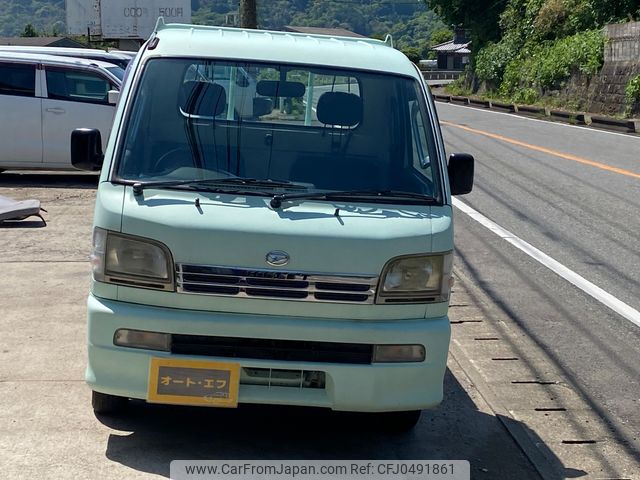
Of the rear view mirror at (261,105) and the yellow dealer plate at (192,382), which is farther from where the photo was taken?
the rear view mirror at (261,105)

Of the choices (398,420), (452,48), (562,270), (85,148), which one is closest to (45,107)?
(562,270)

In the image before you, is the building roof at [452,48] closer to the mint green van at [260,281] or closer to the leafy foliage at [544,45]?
the leafy foliage at [544,45]

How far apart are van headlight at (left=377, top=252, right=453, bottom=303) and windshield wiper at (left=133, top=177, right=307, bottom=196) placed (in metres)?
0.73

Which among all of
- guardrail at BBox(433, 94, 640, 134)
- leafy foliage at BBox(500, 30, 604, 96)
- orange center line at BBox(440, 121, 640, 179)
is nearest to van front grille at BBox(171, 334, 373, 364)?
orange center line at BBox(440, 121, 640, 179)

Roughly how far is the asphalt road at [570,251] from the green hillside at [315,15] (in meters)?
68.6

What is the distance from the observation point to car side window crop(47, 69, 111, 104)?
14.2 m

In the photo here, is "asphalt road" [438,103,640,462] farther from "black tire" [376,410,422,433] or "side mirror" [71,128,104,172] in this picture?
"side mirror" [71,128,104,172]

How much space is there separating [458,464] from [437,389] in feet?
1.43

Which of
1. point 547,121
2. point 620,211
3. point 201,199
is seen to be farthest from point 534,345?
point 547,121

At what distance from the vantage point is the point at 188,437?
16.7ft

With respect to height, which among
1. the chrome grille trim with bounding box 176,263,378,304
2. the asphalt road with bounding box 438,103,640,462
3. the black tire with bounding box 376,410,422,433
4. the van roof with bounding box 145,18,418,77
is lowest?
the asphalt road with bounding box 438,103,640,462

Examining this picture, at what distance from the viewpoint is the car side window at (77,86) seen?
1417 centimetres

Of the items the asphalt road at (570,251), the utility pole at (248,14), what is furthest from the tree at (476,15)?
the utility pole at (248,14)

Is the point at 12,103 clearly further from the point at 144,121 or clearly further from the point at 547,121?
the point at 547,121
